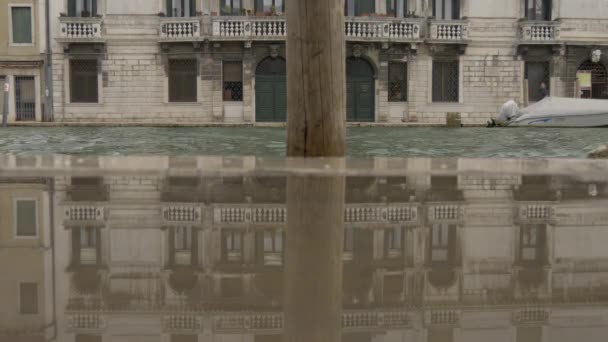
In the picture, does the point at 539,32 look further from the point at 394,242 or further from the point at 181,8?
the point at 394,242

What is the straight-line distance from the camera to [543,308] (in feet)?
5.70

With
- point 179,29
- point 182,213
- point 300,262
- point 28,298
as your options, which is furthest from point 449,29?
point 28,298

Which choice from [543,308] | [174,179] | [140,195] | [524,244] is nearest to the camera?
[543,308]

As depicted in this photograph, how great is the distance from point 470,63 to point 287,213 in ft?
80.0

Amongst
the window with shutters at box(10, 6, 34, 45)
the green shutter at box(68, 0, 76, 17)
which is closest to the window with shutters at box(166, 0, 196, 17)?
the green shutter at box(68, 0, 76, 17)

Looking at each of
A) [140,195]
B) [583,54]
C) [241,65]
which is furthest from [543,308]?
[583,54]

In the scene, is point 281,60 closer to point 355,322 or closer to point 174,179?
point 174,179

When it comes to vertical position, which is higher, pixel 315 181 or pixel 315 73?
pixel 315 73

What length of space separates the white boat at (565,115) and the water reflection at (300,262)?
1530 cm

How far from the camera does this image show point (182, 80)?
85.7 feet

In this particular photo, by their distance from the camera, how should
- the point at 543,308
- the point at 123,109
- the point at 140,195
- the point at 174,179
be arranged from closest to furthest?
the point at 543,308, the point at 140,195, the point at 174,179, the point at 123,109

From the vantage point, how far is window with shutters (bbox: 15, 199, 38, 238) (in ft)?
8.69

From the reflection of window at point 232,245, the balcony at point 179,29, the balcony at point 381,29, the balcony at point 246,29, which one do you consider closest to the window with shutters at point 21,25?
the balcony at point 179,29

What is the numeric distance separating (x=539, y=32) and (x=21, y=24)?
1753 centimetres
